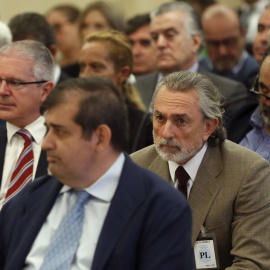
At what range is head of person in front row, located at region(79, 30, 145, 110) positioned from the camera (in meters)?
5.15

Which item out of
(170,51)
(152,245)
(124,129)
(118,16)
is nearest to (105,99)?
(124,129)

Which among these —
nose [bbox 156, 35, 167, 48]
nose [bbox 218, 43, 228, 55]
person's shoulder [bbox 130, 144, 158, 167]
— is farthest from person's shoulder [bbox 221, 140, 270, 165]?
nose [bbox 218, 43, 228, 55]

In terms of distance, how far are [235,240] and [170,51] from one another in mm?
2922

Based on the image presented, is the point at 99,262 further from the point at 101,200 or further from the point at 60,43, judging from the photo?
the point at 60,43

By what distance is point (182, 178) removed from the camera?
11.0 feet

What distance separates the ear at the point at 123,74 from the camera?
5.16 metres

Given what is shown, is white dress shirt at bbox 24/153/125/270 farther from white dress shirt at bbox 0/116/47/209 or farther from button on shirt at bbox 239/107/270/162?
button on shirt at bbox 239/107/270/162

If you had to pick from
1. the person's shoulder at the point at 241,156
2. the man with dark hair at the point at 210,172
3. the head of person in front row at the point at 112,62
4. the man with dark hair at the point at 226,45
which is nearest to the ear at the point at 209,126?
the man with dark hair at the point at 210,172

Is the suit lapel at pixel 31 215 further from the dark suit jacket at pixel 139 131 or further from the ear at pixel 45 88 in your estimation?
the dark suit jacket at pixel 139 131

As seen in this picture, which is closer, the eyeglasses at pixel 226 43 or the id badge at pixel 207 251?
the id badge at pixel 207 251

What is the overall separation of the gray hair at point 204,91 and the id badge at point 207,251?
0.48m

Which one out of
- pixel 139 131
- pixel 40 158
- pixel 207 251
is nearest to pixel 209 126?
pixel 207 251

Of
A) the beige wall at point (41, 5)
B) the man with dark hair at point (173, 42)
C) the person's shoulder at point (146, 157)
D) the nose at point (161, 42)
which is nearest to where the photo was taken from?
the person's shoulder at point (146, 157)

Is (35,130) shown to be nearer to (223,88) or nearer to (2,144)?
(2,144)
